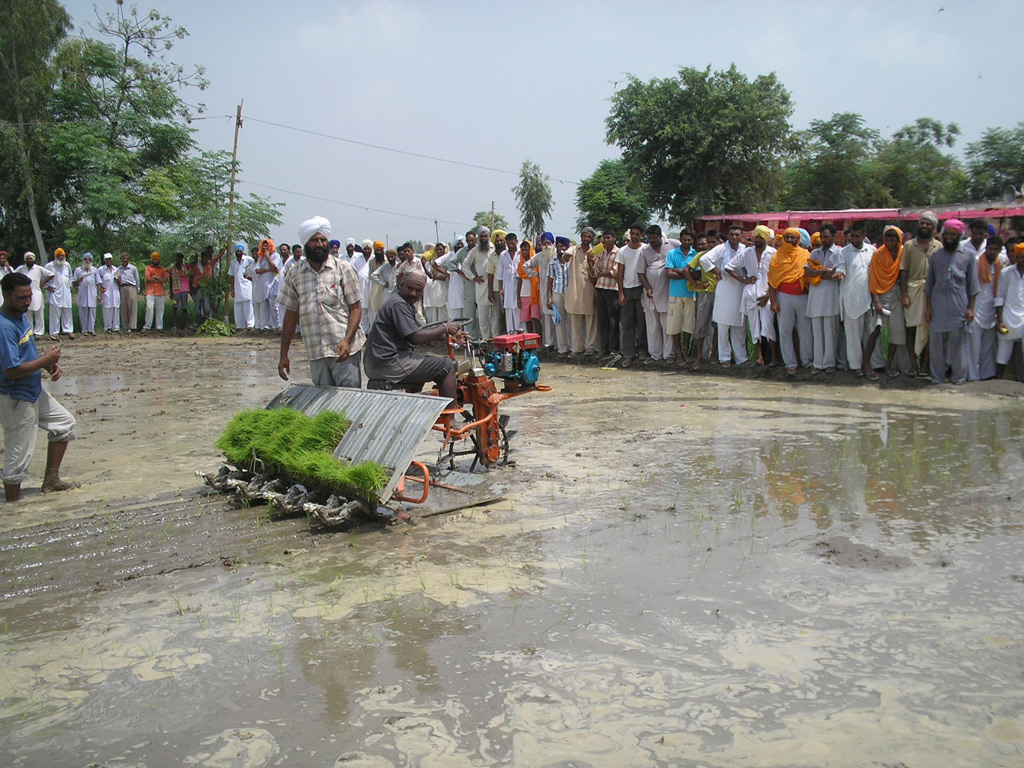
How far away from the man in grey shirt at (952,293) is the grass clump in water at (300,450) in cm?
742

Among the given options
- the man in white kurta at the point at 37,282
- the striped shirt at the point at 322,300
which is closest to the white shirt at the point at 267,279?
the man in white kurta at the point at 37,282

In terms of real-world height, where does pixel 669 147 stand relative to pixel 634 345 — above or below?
above

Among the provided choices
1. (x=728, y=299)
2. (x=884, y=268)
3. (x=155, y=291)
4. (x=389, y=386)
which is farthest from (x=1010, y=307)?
(x=155, y=291)

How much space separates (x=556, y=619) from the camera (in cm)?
437

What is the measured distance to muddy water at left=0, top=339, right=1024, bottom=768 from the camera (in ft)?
11.0

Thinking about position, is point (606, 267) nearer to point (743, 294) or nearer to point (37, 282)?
point (743, 294)

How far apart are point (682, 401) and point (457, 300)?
772 centimetres

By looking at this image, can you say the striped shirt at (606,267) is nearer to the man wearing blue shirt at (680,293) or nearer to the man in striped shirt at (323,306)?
the man wearing blue shirt at (680,293)

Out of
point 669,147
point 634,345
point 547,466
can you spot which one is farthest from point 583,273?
point 669,147

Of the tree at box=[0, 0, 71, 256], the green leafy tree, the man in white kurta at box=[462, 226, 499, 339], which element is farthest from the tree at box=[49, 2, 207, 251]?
the green leafy tree

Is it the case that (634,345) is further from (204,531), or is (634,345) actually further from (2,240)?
(2,240)

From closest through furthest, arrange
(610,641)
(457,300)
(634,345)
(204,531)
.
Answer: (610,641), (204,531), (634,345), (457,300)

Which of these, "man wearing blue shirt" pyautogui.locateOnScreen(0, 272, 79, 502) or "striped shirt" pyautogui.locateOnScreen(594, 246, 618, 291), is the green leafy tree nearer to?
"striped shirt" pyautogui.locateOnScreen(594, 246, 618, 291)

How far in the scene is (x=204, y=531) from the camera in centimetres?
588
